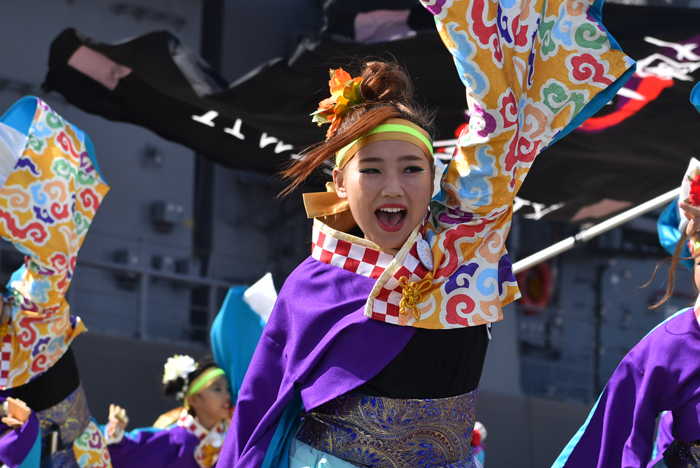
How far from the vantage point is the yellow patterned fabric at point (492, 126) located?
1.77 metres

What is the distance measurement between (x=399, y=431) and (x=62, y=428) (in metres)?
2.18

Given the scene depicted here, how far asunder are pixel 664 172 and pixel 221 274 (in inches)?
244

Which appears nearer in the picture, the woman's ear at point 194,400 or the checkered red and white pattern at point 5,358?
the checkered red and white pattern at point 5,358

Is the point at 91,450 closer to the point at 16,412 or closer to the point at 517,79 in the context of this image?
the point at 16,412

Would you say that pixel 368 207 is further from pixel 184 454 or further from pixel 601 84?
pixel 184 454

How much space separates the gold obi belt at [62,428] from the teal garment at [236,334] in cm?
65

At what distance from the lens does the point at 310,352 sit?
6.47 feet

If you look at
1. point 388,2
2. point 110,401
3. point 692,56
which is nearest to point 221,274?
point 110,401

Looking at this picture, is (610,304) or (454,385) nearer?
(454,385)

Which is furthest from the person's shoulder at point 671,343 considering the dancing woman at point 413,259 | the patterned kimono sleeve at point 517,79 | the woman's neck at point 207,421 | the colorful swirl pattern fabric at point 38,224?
the woman's neck at point 207,421

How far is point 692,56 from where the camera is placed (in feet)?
11.3

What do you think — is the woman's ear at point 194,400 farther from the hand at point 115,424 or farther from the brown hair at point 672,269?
the brown hair at point 672,269

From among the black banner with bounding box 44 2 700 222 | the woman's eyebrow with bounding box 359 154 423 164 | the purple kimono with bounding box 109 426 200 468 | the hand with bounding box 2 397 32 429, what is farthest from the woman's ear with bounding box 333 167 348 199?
the purple kimono with bounding box 109 426 200 468

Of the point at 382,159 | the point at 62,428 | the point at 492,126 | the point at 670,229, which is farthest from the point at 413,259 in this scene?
the point at 62,428
